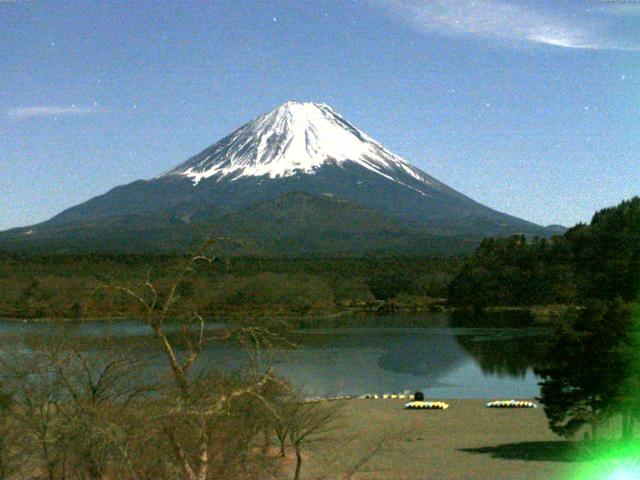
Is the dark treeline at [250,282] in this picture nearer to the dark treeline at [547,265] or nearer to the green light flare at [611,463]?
the dark treeline at [547,265]

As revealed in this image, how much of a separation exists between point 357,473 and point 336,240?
419 ft

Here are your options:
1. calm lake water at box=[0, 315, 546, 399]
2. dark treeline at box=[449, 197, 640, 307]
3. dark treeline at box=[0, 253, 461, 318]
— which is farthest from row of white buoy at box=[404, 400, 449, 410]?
dark treeline at box=[449, 197, 640, 307]

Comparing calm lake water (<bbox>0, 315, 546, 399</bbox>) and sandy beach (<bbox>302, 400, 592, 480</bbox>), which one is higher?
sandy beach (<bbox>302, 400, 592, 480</bbox>)

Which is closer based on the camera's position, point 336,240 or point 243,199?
point 336,240

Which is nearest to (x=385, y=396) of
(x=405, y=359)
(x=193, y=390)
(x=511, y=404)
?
(x=511, y=404)

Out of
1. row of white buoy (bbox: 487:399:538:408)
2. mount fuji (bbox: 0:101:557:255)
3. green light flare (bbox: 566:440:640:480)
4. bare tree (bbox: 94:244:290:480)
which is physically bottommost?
row of white buoy (bbox: 487:399:538:408)

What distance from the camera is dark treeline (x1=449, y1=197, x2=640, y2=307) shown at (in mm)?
76500

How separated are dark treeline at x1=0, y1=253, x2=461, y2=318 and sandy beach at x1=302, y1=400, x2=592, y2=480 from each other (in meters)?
38.6

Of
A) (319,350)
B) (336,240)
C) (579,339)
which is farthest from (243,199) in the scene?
(579,339)

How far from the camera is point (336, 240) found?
143500 mm

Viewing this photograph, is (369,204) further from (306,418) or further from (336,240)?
(306,418)

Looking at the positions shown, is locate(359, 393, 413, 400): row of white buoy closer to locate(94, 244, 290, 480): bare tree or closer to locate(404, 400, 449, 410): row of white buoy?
locate(404, 400, 449, 410): row of white buoy

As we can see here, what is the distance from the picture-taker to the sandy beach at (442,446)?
15.8 meters

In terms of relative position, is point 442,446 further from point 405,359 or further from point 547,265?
point 547,265
